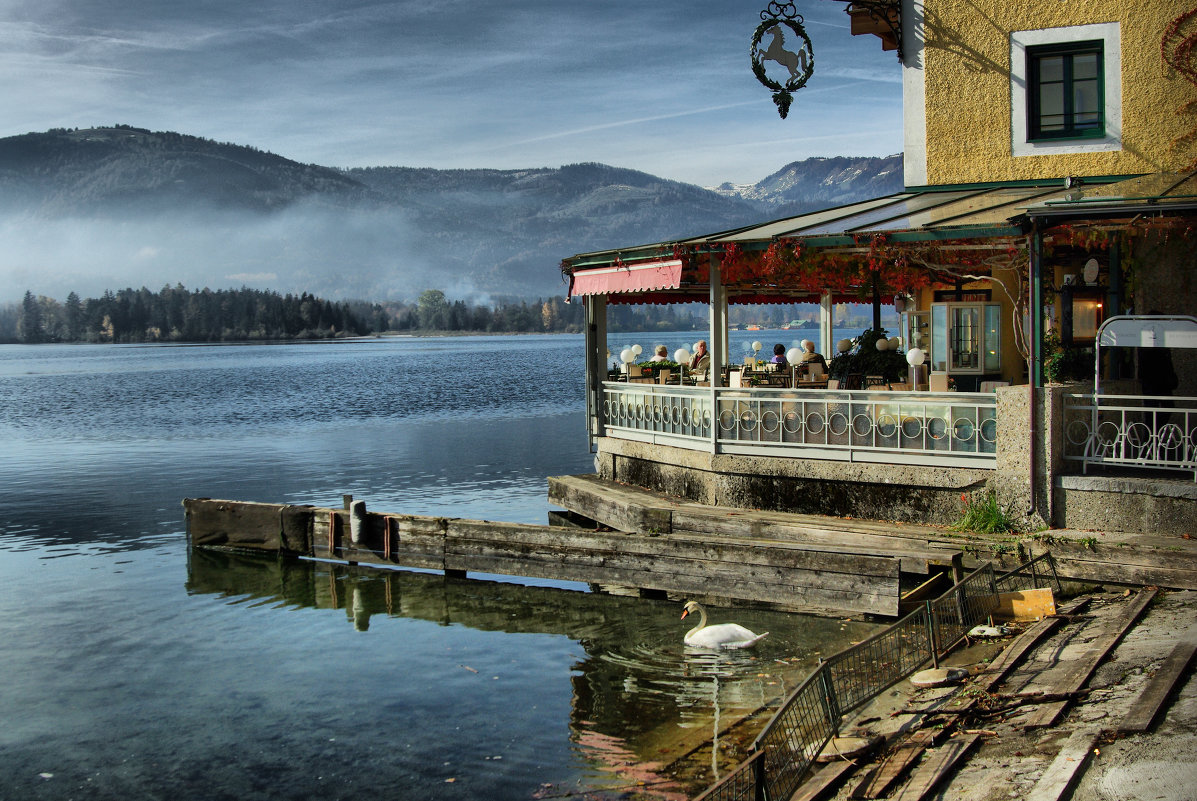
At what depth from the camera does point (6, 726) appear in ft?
41.9

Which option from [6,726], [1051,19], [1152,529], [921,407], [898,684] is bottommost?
[6,726]

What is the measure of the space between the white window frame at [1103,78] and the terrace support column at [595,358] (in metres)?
8.40

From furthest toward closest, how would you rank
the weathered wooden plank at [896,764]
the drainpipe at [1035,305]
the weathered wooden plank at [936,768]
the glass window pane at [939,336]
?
the glass window pane at [939,336] < the drainpipe at [1035,305] < the weathered wooden plank at [896,764] < the weathered wooden plank at [936,768]

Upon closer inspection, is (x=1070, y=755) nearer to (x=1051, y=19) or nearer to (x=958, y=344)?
(x=958, y=344)

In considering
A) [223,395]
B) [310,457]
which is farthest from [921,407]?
[223,395]

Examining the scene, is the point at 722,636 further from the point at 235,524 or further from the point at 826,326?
the point at 826,326

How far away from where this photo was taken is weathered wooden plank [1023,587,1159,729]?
28.0 feet

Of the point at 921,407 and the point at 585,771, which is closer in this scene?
the point at 585,771

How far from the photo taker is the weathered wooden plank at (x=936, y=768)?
7.52 meters

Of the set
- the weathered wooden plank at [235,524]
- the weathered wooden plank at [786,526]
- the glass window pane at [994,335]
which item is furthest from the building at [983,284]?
the weathered wooden plank at [235,524]

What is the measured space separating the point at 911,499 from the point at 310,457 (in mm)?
30853

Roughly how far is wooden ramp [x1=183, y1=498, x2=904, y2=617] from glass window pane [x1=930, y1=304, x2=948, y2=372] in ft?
25.7

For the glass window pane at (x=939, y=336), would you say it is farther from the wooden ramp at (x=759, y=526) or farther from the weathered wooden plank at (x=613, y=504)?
the weathered wooden plank at (x=613, y=504)

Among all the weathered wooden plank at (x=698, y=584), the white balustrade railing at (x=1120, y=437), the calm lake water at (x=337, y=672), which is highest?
the white balustrade railing at (x=1120, y=437)
